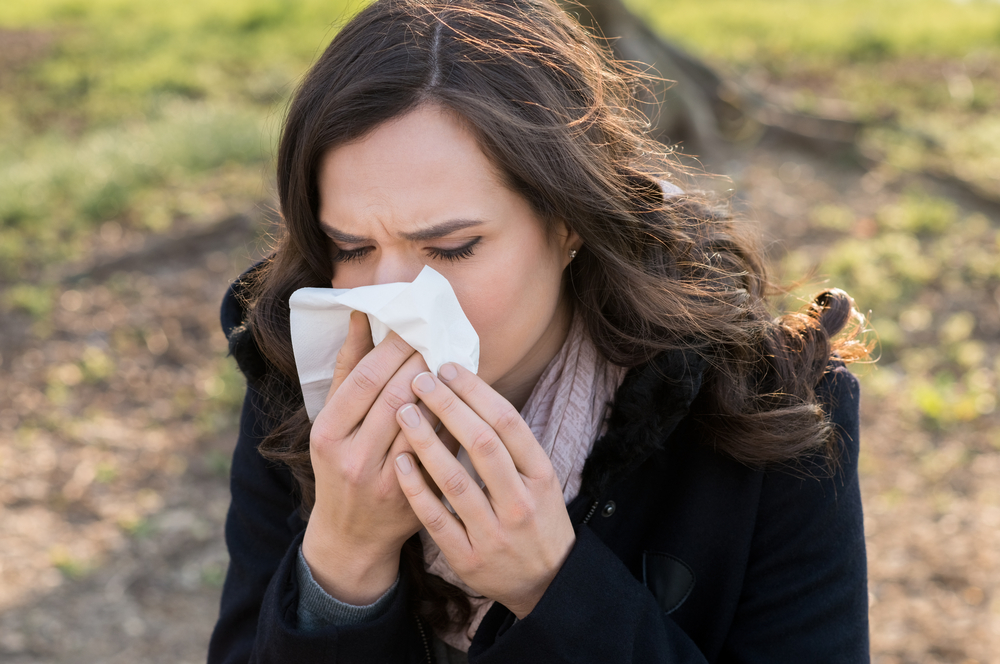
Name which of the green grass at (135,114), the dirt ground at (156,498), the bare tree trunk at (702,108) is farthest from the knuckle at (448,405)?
the bare tree trunk at (702,108)

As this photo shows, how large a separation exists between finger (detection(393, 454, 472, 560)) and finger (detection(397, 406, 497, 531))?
0.03 metres

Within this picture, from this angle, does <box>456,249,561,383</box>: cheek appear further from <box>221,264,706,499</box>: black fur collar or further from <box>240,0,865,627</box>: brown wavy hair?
<box>221,264,706,499</box>: black fur collar

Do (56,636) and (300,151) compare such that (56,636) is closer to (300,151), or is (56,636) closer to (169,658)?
(169,658)

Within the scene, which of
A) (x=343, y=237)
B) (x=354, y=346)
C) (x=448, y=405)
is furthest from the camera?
(x=343, y=237)

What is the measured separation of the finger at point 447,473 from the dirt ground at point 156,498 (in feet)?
5.07

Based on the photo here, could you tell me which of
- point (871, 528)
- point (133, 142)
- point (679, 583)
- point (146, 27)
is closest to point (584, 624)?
point (679, 583)

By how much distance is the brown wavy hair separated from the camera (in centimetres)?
164

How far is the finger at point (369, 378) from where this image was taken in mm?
1490

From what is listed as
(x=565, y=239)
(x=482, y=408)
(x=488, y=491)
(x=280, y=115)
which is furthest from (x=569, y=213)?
(x=280, y=115)

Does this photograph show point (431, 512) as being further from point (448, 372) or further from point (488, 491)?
point (448, 372)

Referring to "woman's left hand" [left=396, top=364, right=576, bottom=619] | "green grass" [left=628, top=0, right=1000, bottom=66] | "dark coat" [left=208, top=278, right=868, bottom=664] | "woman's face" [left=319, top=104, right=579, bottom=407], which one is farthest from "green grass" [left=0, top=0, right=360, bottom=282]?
"green grass" [left=628, top=0, right=1000, bottom=66]

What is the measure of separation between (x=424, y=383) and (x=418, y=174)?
1.33ft

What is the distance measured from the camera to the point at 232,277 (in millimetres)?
5473

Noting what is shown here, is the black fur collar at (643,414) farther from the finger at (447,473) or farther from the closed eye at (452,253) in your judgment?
the closed eye at (452,253)
